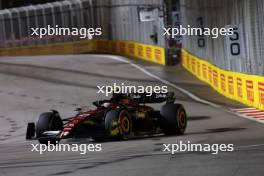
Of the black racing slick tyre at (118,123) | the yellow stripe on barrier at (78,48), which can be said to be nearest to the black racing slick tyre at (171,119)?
the black racing slick tyre at (118,123)

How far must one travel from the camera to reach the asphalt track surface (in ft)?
36.1

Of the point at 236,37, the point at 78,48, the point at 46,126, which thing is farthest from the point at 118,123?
the point at 78,48

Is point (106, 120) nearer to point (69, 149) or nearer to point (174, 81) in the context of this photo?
point (69, 149)

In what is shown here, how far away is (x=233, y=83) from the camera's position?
27594 millimetres

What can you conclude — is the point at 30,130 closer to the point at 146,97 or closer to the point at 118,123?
the point at 118,123

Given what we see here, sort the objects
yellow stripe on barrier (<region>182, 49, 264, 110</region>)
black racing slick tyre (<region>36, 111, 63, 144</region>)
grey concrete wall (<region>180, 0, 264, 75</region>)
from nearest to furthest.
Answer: black racing slick tyre (<region>36, 111, 63, 144</region>) < yellow stripe on barrier (<region>182, 49, 264, 110</region>) < grey concrete wall (<region>180, 0, 264, 75</region>)

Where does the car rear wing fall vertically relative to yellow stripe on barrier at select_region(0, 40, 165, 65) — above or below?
above

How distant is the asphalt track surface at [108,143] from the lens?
1101 centimetres

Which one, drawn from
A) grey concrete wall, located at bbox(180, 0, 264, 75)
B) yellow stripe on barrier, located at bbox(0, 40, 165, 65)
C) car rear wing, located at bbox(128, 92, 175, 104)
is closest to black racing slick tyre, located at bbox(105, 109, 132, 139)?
car rear wing, located at bbox(128, 92, 175, 104)

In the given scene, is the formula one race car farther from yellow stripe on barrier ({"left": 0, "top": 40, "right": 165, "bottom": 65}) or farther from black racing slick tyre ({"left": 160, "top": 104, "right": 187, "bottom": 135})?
yellow stripe on barrier ({"left": 0, "top": 40, "right": 165, "bottom": 65})

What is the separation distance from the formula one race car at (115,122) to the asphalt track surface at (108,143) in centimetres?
32

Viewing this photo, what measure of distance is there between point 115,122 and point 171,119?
200 centimetres

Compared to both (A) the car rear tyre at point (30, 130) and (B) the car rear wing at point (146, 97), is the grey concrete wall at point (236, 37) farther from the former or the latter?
(A) the car rear tyre at point (30, 130)

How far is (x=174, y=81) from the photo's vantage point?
122ft
